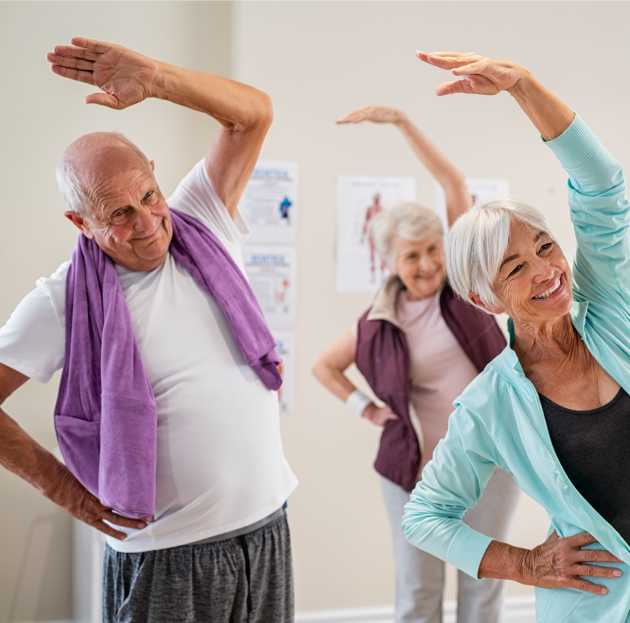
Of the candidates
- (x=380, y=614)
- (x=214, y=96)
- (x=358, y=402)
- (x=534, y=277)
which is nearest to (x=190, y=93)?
(x=214, y=96)

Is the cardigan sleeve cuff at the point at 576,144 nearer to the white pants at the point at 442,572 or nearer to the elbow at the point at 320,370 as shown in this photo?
the white pants at the point at 442,572

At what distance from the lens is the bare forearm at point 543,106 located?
1.17m

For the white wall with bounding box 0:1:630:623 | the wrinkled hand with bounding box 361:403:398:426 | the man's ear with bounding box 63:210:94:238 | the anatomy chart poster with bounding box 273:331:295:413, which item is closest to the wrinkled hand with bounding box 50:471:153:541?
the man's ear with bounding box 63:210:94:238

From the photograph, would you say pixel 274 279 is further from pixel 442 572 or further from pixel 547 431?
pixel 547 431

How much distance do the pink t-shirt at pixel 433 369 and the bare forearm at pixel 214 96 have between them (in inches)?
36.4

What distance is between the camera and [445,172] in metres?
2.29

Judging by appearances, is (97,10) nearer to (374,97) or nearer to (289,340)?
(374,97)

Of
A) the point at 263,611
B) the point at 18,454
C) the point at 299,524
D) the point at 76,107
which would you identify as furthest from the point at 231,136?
the point at 299,524

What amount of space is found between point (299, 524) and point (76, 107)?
205cm

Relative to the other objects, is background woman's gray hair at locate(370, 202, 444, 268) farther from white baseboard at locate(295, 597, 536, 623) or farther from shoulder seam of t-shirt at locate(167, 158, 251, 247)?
white baseboard at locate(295, 597, 536, 623)

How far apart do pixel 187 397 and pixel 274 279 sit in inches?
55.5

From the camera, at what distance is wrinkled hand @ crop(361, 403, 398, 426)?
7.59 feet

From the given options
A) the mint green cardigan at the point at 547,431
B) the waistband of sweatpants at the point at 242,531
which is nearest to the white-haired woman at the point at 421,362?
the waistband of sweatpants at the point at 242,531

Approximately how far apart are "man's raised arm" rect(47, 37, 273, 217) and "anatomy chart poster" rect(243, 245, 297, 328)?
3.54ft
